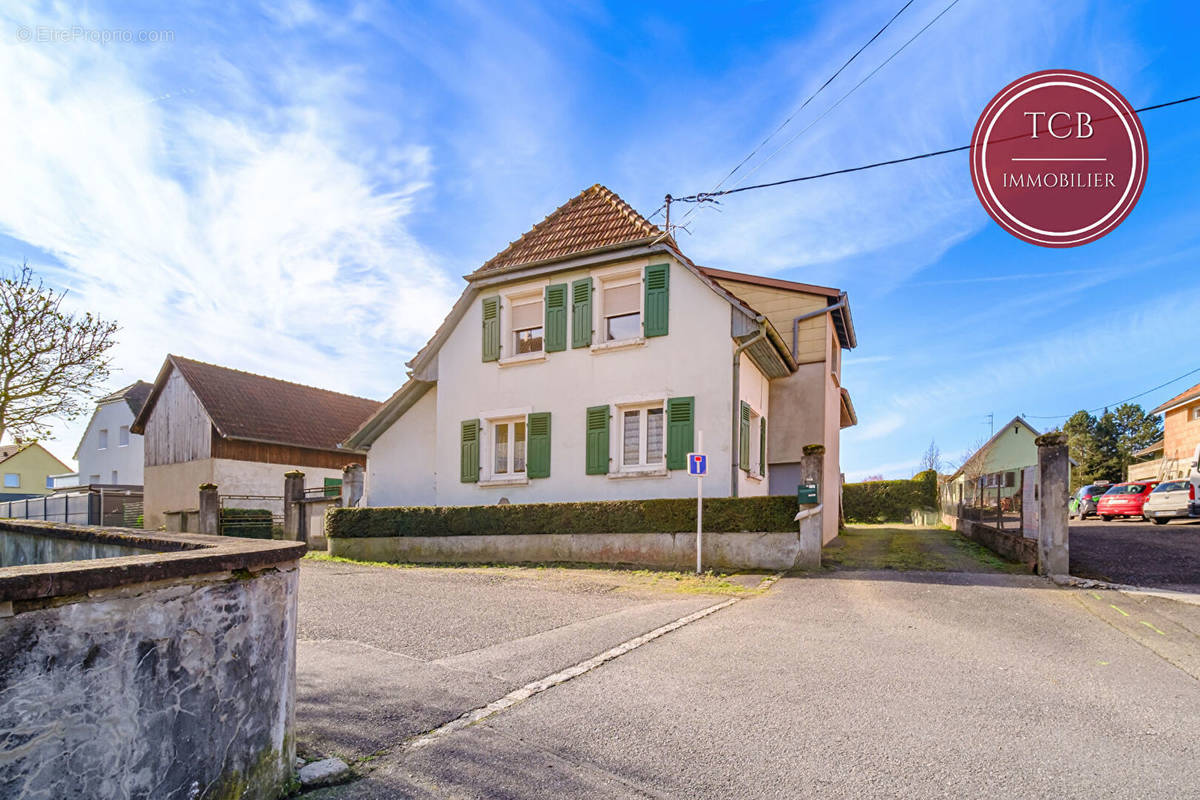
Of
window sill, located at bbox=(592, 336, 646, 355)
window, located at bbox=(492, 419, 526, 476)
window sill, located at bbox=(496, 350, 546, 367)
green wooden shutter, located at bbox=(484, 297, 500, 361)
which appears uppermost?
green wooden shutter, located at bbox=(484, 297, 500, 361)

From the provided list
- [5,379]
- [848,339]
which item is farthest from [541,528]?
[5,379]

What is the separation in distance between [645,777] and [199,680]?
6.92ft

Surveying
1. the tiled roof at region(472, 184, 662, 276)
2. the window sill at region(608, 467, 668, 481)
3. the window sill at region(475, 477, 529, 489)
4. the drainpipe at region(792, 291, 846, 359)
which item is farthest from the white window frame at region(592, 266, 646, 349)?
the drainpipe at region(792, 291, 846, 359)

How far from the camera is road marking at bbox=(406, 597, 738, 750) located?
4195 millimetres

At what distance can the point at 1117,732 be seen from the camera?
14.1ft

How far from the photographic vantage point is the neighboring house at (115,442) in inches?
1510

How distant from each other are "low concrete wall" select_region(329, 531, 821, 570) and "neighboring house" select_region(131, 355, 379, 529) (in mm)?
13935

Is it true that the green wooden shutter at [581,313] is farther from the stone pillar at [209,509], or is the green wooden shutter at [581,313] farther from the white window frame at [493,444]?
the stone pillar at [209,509]

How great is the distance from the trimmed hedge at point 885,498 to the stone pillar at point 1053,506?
23.0 metres

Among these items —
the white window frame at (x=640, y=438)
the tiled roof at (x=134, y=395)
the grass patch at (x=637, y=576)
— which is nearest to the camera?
the grass patch at (x=637, y=576)

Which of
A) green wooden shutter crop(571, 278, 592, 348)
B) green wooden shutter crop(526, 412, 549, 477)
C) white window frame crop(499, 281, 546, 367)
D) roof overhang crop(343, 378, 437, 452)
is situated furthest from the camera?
roof overhang crop(343, 378, 437, 452)

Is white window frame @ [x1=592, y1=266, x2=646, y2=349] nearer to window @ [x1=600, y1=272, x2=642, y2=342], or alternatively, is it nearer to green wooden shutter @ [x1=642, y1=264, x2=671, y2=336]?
window @ [x1=600, y1=272, x2=642, y2=342]

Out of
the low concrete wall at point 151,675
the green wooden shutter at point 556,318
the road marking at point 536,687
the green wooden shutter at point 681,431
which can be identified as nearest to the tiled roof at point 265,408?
the green wooden shutter at point 556,318

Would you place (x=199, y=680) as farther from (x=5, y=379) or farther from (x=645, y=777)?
(x=5, y=379)
